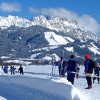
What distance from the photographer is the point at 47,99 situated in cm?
1521

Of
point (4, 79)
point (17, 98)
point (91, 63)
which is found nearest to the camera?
point (17, 98)

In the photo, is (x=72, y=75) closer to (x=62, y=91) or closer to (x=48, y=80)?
(x=48, y=80)

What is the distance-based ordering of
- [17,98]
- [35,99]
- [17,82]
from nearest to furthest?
[35,99], [17,98], [17,82]

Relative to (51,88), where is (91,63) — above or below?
above

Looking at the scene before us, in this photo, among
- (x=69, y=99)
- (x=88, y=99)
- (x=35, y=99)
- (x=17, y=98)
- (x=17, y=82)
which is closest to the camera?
(x=69, y=99)

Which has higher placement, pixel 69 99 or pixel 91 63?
pixel 91 63

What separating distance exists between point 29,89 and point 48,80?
2020 mm

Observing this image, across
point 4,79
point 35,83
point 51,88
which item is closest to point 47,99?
point 51,88

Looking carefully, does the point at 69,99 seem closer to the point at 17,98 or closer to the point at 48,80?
the point at 48,80

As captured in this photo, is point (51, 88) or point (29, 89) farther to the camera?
point (29, 89)

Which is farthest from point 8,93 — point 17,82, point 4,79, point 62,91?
point 62,91

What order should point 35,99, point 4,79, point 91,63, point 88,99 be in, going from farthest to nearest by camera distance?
point 4,79 < point 91,63 < point 35,99 < point 88,99

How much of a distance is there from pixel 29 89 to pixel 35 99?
7.01ft

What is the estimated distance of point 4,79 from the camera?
23.0 m
